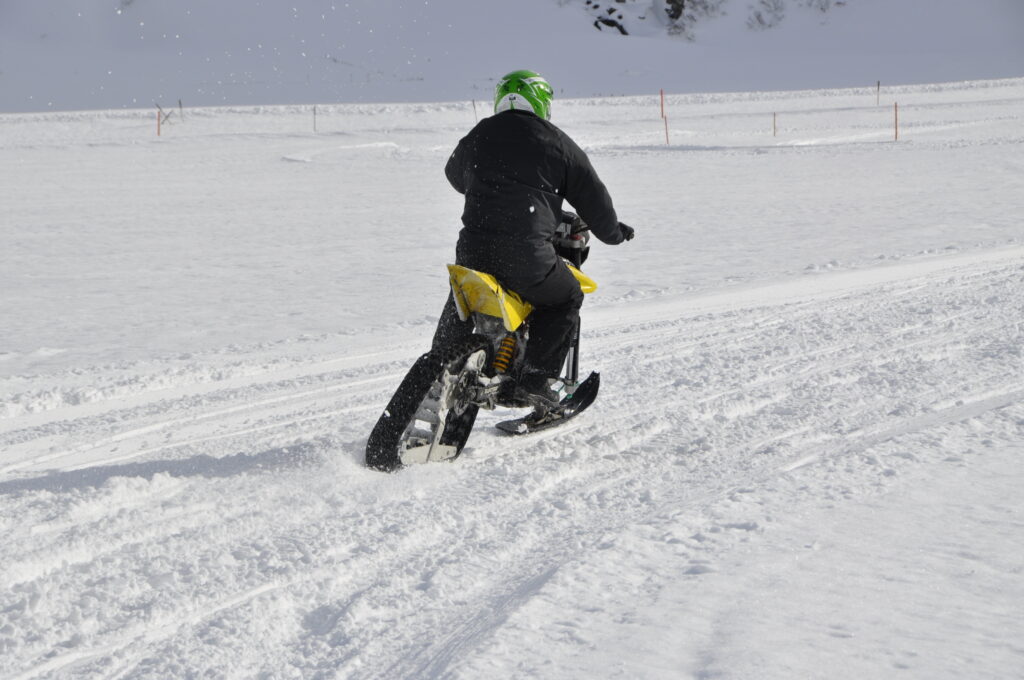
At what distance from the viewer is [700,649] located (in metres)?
2.78

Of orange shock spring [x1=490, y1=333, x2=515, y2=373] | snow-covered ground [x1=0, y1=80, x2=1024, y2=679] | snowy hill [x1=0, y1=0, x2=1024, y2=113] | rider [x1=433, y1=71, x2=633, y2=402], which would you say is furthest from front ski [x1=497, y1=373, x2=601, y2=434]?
snowy hill [x1=0, y1=0, x2=1024, y2=113]

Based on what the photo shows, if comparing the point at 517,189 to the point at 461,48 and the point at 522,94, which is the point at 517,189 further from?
the point at 461,48

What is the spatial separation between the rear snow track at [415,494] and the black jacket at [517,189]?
90 cm

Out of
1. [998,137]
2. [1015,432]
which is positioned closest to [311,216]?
[1015,432]

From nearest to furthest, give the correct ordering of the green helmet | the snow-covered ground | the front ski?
the snow-covered ground
the green helmet
the front ski

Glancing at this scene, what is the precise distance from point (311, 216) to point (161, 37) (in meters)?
36.6

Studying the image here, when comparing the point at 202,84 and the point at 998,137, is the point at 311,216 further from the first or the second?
the point at 202,84

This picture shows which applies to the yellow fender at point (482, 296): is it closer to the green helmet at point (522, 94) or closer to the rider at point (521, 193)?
the rider at point (521, 193)

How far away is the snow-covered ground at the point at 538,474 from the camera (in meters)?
2.91

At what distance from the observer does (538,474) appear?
440 cm

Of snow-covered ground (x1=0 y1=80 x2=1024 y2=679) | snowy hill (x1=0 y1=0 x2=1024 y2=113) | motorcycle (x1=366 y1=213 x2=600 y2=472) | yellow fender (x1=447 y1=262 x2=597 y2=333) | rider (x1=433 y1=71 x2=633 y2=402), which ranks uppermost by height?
snowy hill (x1=0 y1=0 x2=1024 y2=113)

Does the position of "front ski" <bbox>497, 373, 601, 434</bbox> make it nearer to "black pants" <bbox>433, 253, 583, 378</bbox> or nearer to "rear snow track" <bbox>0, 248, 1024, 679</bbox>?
"rear snow track" <bbox>0, 248, 1024, 679</bbox>

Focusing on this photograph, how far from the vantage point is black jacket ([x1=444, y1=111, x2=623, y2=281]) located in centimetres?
437

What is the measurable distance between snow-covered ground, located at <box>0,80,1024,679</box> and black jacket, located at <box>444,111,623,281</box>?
0.90 meters
